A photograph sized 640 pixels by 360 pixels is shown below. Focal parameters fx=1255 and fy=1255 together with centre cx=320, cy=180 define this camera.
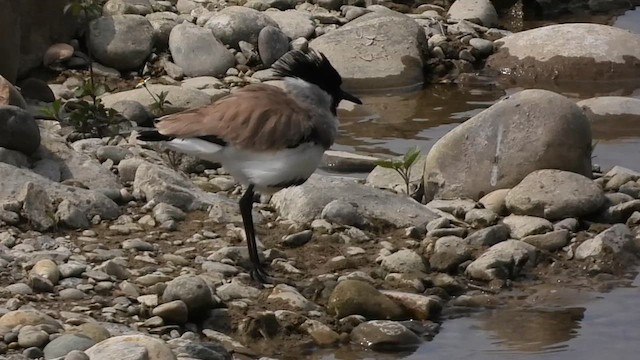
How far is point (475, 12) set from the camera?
15.2m

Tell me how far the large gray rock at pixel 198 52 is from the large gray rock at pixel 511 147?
13.3 feet

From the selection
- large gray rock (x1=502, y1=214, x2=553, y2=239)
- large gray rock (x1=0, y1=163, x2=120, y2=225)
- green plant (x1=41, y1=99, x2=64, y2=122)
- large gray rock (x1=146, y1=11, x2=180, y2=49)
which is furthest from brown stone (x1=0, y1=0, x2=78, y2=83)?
large gray rock (x1=502, y1=214, x2=553, y2=239)

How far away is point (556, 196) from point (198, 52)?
5277 mm

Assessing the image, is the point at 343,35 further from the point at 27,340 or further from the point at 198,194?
the point at 27,340

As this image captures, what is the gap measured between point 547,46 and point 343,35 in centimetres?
226

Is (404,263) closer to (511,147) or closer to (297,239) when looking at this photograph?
(297,239)

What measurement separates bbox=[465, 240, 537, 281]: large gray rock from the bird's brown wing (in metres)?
1.36

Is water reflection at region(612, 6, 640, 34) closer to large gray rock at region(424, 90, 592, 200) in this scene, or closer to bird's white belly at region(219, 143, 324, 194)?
large gray rock at region(424, 90, 592, 200)

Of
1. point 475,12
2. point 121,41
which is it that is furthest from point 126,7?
point 475,12

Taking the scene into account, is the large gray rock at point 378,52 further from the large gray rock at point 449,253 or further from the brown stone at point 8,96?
the large gray rock at point 449,253

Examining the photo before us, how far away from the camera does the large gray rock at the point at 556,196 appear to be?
8.50 m

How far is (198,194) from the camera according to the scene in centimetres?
854

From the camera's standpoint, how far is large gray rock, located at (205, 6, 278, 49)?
43.5 ft

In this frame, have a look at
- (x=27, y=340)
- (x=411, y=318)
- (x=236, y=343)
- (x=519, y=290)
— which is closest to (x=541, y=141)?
(x=519, y=290)
